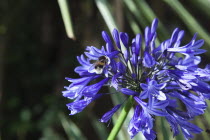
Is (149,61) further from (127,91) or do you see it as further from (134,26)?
(134,26)

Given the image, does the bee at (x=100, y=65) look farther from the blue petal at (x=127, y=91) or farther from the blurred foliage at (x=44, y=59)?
the blurred foliage at (x=44, y=59)

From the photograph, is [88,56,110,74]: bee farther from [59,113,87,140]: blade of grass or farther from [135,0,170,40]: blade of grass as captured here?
[59,113,87,140]: blade of grass

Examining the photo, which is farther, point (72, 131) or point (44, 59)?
point (44, 59)

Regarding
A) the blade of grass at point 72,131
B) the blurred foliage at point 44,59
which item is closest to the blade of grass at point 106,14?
the blade of grass at point 72,131

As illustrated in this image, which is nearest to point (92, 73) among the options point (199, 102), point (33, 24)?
point (199, 102)

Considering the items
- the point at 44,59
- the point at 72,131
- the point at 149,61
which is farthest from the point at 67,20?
the point at 44,59

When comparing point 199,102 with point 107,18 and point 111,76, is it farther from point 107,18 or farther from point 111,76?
point 107,18
